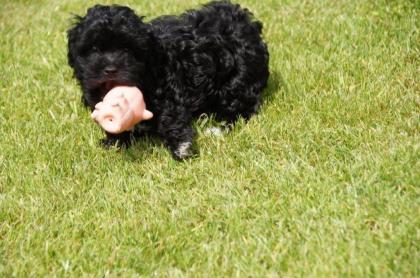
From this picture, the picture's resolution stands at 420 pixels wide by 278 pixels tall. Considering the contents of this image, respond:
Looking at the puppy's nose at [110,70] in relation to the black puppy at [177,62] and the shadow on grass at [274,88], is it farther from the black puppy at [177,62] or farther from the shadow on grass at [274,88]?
the shadow on grass at [274,88]

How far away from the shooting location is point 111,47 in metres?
4.25

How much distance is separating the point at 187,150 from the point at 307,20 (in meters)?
3.13

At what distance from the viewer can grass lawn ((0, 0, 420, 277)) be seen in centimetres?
345

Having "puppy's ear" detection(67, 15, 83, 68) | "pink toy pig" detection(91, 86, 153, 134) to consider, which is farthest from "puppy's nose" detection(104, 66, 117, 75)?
"puppy's ear" detection(67, 15, 83, 68)

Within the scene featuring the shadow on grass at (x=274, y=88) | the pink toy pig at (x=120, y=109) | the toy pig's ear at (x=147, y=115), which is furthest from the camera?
the shadow on grass at (x=274, y=88)

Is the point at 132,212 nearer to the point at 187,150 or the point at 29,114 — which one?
the point at 187,150

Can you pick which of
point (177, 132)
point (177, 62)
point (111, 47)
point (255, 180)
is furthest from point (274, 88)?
point (111, 47)

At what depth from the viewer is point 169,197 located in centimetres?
412

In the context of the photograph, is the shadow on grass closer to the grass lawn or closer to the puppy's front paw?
the grass lawn

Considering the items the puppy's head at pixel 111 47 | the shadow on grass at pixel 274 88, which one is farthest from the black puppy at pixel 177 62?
the shadow on grass at pixel 274 88

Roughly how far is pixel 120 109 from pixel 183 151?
667mm

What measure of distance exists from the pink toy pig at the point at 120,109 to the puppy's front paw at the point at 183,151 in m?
0.41

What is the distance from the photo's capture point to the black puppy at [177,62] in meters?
4.25

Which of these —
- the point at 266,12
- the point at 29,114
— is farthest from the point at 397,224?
the point at 266,12
